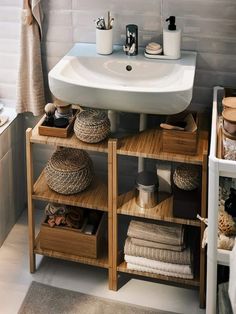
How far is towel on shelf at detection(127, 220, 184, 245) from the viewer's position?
8.50ft

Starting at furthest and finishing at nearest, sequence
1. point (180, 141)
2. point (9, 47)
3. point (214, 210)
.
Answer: point (9, 47) < point (180, 141) < point (214, 210)

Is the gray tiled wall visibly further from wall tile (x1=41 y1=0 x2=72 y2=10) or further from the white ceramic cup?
the white ceramic cup

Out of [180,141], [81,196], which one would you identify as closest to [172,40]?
[180,141]

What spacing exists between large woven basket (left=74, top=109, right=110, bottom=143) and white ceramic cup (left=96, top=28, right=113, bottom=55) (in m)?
0.31

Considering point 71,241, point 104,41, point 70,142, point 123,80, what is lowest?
point 71,241

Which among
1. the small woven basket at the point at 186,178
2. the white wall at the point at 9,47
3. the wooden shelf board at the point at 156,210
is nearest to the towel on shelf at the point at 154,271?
the wooden shelf board at the point at 156,210

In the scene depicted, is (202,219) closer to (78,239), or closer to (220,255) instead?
(220,255)

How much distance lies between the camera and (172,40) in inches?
100.0

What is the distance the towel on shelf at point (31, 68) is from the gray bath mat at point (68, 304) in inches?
34.5

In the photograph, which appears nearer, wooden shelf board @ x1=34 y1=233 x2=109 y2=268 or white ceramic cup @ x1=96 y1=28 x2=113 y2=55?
white ceramic cup @ x1=96 y1=28 x2=113 y2=55

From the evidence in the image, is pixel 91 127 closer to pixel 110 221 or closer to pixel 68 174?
pixel 68 174

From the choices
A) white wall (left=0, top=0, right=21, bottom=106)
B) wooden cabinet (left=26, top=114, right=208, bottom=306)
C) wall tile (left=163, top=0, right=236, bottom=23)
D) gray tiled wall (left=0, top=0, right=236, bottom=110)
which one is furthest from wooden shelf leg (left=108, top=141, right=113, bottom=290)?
white wall (left=0, top=0, right=21, bottom=106)

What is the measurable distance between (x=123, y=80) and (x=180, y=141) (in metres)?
0.44

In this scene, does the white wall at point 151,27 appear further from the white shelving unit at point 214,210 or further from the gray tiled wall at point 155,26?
the white shelving unit at point 214,210
